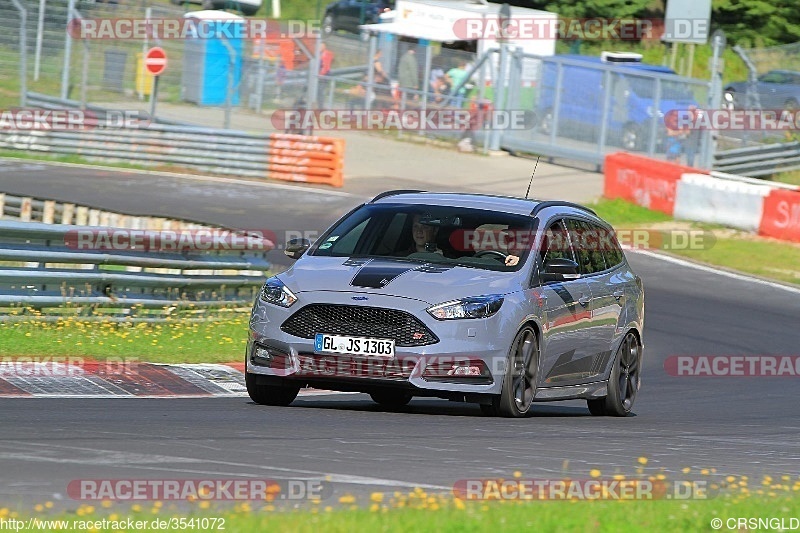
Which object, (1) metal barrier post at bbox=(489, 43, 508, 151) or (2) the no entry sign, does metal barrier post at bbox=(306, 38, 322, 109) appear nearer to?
(2) the no entry sign

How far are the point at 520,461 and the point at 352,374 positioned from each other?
1949mm

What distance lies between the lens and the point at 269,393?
11.1 m

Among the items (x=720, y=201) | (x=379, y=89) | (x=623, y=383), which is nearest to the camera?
(x=623, y=383)

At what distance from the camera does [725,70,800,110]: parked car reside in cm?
3356

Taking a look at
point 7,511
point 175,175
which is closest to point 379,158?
point 175,175

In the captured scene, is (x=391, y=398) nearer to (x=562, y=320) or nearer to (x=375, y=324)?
(x=562, y=320)

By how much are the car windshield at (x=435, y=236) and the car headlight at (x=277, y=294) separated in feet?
2.17

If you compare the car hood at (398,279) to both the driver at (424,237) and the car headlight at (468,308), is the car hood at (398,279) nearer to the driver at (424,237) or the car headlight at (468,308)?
the car headlight at (468,308)

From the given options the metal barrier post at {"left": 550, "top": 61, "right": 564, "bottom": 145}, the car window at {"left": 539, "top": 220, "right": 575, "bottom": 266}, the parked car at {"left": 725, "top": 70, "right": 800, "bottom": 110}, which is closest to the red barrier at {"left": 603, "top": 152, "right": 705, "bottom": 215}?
the parked car at {"left": 725, "top": 70, "right": 800, "bottom": 110}

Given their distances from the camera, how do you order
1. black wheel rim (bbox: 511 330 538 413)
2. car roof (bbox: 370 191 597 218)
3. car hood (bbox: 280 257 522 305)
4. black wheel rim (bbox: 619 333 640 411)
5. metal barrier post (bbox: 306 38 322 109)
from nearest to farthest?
car hood (bbox: 280 257 522 305), black wheel rim (bbox: 511 330 538 413), car roof (bbox: 370 191 597 218), black wheel rim (bbox: 619 333 640 411), metal barrier post (bbox: 306 38 322 109)

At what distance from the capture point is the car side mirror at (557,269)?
11.3m

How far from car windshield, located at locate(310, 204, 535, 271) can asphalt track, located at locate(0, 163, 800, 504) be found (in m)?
1.11

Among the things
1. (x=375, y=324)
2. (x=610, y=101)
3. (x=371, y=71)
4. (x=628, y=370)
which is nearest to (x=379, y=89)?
(x=371, y=71)

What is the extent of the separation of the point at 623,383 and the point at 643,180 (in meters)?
17.6
